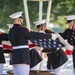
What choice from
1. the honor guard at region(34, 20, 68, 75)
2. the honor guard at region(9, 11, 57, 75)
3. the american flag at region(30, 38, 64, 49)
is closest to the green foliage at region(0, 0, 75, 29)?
the honor guard at region(34, 20, 68, 75)

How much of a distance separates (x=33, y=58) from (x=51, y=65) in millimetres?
612

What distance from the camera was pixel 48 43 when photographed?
7.55m

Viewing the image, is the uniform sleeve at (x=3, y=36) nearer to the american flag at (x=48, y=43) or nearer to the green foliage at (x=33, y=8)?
the american flag at (x=48, y=43)

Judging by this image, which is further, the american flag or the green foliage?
the green foliage

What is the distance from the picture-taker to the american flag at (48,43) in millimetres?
7477

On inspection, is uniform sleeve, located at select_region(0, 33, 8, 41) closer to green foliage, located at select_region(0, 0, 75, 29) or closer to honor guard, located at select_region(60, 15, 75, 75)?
honor guard, located at select_region(60, 15, 75, 75)

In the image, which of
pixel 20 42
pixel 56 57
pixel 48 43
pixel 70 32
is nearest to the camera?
pixel 20 42

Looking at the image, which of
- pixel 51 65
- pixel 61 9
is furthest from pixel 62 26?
pixel 51 65

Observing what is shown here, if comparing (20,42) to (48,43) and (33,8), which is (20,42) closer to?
(48,43)

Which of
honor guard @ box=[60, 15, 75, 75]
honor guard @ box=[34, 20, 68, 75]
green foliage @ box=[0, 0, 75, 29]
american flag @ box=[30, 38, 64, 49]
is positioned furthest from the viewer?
green foliage @ box=[0, 0, 75, 29]

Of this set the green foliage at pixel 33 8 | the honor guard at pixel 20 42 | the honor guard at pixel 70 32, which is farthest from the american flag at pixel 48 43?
the green foliage at pixel 33 8

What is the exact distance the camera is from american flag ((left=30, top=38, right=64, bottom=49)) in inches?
294

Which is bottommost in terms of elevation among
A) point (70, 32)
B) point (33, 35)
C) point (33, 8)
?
point (33, 8)

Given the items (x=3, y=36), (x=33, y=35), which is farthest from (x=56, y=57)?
(x=33, y=35)
